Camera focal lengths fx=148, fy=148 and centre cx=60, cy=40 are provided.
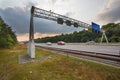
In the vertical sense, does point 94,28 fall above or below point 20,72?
above

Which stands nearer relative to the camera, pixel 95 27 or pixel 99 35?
pixel 95 27

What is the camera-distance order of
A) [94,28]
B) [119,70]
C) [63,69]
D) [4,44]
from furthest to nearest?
[4,44], [94,28], [63,69], [119,70]

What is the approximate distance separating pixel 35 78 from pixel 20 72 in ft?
8.96

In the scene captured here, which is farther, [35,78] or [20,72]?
[20,72]

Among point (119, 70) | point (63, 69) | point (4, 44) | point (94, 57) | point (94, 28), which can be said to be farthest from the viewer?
point (4, 44)

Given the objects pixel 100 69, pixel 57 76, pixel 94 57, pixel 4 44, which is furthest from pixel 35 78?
pixel 4 44

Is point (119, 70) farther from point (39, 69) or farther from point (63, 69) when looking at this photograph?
point (39, 69)

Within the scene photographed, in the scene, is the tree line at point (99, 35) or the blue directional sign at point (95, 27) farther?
the tree line at point (99, 35)

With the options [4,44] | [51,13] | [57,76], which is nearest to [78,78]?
[57,76]

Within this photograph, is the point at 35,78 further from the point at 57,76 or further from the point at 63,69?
the point at 63,69

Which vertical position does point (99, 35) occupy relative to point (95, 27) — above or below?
below

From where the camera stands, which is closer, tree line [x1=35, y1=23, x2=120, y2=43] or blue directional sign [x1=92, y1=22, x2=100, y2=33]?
blue directional sign [x1=92, y1=22, x2=100, y2=33]

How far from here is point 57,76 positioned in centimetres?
1401

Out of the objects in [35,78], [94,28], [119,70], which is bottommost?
[35,78]
